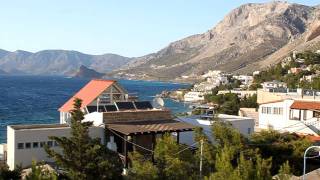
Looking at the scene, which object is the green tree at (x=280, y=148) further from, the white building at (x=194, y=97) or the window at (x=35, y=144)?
the white building at (x=194, y=97)

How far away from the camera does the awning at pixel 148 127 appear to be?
28188 mm

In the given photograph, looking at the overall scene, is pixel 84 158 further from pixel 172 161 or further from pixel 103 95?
pixel 103 95

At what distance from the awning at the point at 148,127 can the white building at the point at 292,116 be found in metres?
13.6

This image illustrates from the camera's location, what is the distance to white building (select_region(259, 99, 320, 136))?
39.2 meters

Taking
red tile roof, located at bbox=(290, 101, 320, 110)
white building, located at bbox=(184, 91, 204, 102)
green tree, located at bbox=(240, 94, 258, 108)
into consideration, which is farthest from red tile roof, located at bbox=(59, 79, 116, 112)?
white building, located at bbox=(184, 91, 204, 102)

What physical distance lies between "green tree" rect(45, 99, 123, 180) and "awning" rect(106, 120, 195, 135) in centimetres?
664

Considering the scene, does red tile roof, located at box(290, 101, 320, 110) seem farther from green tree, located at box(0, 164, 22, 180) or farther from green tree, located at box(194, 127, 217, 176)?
green tree, located at box(0, 164, 22, 180)

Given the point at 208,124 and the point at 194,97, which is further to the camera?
the point at 194,97

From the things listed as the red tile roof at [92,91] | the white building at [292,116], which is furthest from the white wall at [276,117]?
the red tile roof at [92,91]

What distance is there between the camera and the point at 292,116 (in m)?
41.4

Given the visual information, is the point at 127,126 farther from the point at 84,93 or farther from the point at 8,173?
the point at 8,173

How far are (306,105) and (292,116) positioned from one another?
1.96 meters

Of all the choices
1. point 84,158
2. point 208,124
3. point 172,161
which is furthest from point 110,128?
point 208,124

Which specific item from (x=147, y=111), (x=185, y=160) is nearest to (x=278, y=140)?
(x=147, y=111)
